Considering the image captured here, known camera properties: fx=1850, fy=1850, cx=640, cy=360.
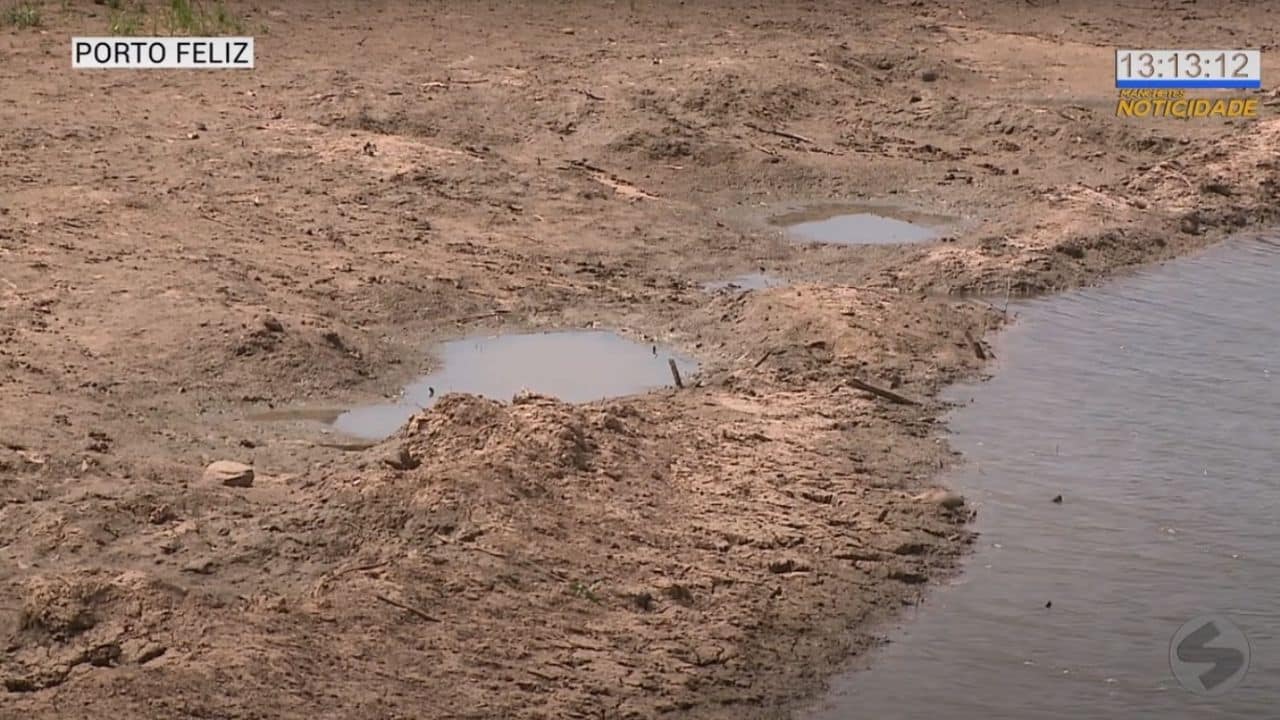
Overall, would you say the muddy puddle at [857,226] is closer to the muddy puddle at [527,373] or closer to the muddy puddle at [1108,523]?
the muddy puddle at [1108,523]

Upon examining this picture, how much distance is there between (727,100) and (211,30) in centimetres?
393

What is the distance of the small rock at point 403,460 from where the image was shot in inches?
252

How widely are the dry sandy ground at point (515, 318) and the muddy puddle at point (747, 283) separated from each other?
0.34 feet

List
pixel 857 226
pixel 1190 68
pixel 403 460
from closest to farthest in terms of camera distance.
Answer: pixel 403 460 → pixel 857 226 → pixel 1190 68

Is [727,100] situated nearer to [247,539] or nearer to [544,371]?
[544,371]

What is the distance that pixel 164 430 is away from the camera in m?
6.95

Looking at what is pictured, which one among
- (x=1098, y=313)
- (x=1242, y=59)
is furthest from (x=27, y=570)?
(x=1242, y=59)

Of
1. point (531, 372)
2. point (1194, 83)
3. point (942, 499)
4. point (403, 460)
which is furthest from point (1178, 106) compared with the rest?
point (403, 460)

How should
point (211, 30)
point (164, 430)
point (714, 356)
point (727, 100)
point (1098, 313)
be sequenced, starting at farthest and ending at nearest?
point (211, 30) < point (727, 100) < point (1098, 313) < point (714, 356) < point (164, 430)

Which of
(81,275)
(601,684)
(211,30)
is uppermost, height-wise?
(211,30)

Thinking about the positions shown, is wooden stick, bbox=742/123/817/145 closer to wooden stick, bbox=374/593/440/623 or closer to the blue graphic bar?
the blue graphic bar

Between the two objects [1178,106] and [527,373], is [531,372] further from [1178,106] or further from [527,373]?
[1178,106]

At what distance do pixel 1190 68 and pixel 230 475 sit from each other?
1021cm

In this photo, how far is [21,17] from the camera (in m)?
13.2
